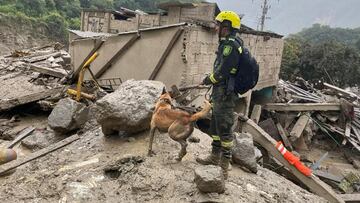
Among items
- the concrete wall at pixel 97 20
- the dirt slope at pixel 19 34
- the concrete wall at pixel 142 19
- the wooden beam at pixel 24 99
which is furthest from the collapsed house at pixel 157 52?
the dirt slope at pixel 19 34

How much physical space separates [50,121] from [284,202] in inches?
181

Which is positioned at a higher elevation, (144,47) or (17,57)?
(144,47)

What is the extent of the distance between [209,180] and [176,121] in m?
1.13

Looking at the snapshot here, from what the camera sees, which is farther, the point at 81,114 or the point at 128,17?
the point at 128,17

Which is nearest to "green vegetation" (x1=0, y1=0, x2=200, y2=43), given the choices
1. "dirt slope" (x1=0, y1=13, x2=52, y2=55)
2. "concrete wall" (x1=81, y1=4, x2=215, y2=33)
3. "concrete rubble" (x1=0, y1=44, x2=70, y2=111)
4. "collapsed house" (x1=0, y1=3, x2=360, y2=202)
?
"dirt slope" (x1=0, y1=13, x2=52, y2=55)

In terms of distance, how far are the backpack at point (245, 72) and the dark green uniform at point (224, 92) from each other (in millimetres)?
80

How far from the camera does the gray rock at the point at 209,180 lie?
4.34m

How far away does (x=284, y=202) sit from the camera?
4910 mm

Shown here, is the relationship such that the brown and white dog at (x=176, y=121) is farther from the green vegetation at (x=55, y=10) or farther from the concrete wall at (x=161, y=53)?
the green vegetation at (x=55, y=10)

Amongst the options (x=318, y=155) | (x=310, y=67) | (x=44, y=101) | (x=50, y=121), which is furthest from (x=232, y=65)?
(x=310, y=67)

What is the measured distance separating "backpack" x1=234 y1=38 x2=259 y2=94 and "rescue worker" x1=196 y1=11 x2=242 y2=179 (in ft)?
0.26

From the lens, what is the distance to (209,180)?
4.33 m

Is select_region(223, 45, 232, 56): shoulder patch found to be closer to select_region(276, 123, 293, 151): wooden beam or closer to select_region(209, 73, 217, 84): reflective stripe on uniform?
select_region(209, 73, 217, 84): reflective stripe on uniform

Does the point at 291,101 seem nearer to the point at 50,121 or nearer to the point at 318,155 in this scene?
the point at 318,155
